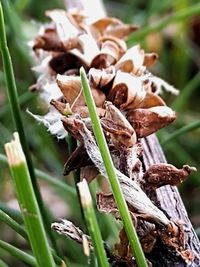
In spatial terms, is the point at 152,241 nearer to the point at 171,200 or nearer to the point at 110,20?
the point at 171,200

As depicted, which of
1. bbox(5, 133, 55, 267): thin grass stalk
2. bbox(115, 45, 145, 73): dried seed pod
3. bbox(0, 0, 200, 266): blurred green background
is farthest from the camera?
bbox(0, 0, 200, 266): blurred green background

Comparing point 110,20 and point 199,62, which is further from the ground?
point 199,62

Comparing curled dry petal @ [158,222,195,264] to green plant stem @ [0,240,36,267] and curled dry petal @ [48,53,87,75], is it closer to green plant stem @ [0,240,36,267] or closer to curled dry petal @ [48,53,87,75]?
green plant stem @ [0,240,36,267]

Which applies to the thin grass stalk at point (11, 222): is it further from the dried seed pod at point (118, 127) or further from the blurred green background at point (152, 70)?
the blurred green background at point (152, 70)

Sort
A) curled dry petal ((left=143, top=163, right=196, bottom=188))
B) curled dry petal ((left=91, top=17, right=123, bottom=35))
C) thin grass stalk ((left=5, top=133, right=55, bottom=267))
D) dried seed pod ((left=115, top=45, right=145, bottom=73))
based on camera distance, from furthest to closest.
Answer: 1. curled dry petal ((left=91, top=17, right=123, bottom=35))
2. dried seed pod ((left=115, top=45, right=145, bottom=73))
3. curled dry petal ((left=143, top=163, right=196, bottom=188))
4. thin grass stalk ((left=5, top=133, right=55, bottom=267))

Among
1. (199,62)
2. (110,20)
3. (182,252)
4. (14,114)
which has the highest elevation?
(199,62)

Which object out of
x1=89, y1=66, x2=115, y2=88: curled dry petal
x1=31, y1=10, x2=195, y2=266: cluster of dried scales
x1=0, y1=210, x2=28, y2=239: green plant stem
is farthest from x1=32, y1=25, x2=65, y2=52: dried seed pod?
x1=0, y1=210, x2=28, y2=239: green plant stem

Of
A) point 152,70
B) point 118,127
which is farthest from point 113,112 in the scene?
point 152,70

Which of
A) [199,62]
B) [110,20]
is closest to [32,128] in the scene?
[110,20]
